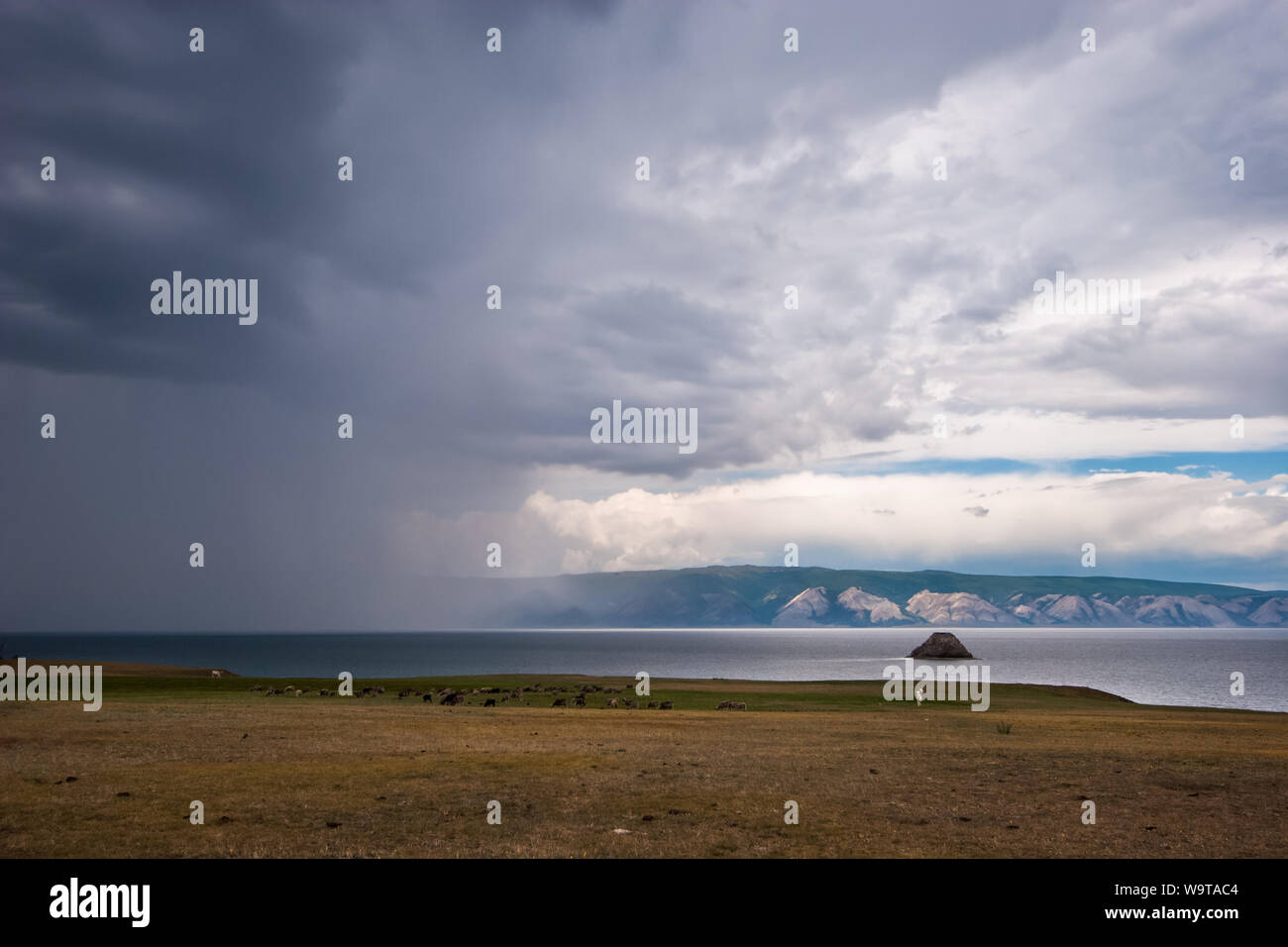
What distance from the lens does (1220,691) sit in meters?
123

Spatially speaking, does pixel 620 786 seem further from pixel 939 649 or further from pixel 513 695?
pixel 939 649

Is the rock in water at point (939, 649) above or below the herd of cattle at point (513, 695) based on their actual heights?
below

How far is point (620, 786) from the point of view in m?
23.8

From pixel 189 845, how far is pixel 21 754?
58.5 ft

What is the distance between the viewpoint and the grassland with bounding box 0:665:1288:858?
17.0 meters

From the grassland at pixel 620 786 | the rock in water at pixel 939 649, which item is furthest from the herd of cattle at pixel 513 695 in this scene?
the rock in water at pixel 939 649

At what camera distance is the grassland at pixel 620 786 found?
16953 mm
